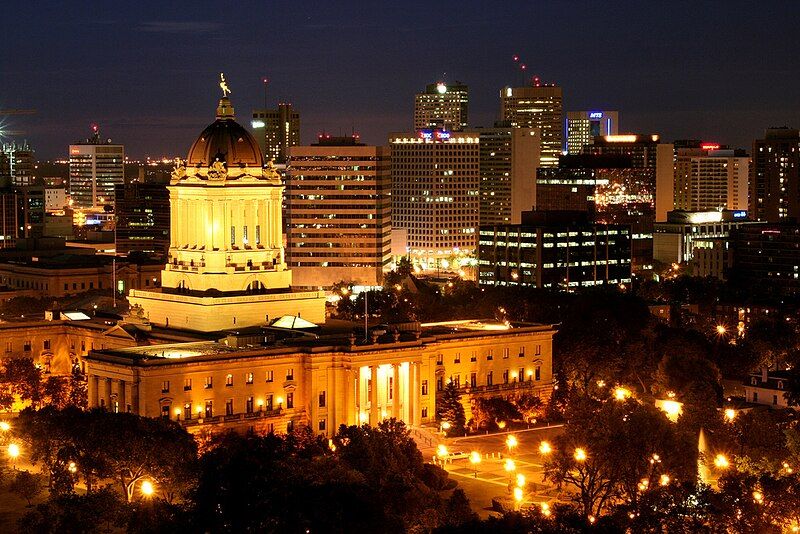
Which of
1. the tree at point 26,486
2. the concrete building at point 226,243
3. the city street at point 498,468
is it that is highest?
the concrete building at point 226,243

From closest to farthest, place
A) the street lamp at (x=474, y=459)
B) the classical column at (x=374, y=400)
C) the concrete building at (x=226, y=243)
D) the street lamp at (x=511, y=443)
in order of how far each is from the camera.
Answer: the street lamp at (x=474, y=459)
the street lamp at (x=511, y=443)
the classical column at (x=374, y=400)
the concrete building at (x=226, y=243)

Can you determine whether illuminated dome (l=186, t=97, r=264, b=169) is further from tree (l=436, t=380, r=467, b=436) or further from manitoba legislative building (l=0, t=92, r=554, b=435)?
tree (l=436, t=380, r=467, b=436)

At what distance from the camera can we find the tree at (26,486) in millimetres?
129625

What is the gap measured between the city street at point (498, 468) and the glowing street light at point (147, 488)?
21.5 metres

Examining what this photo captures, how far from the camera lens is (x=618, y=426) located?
445ft

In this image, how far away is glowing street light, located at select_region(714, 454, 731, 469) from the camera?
5482 inches

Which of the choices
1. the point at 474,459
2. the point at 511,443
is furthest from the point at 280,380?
the point at 511,443

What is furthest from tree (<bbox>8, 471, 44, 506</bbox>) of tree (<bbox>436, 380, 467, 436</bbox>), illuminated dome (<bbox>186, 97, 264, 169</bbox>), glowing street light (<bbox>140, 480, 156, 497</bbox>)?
illuminated dome (<bbox>186, 97, 264, 169</bbox>)

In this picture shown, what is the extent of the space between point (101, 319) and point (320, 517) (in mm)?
69484

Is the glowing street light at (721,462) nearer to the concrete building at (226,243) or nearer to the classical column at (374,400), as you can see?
the classical column at (374,400)

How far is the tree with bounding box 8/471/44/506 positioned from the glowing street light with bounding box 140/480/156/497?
6.87 m

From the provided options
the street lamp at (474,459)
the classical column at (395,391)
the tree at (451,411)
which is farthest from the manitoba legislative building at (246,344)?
the street lamp at (474,459)

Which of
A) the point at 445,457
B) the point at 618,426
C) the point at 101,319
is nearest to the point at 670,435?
the point at 618,426

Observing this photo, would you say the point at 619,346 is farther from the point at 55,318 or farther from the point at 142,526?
A: the point at 142,526
